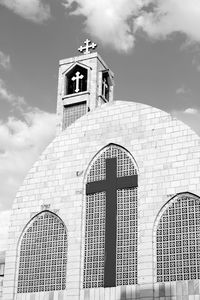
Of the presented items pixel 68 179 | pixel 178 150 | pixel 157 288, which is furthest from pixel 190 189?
pixel 68 179

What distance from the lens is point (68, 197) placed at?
3512 centimetres

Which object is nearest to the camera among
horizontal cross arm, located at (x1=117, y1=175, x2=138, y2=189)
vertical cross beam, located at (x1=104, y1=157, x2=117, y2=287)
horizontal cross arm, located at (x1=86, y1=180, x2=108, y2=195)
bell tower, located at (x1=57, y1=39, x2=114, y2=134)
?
vertical cross beam, located at (x1=104, y1=157, x2=117, y2=287)

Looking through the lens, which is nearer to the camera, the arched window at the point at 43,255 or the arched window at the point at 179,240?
the arched window at the point at 179,240

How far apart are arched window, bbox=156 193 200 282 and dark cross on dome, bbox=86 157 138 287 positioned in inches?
99.9

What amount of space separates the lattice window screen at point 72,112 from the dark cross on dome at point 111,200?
1208 centimetres

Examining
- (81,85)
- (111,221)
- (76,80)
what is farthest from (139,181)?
(76,80)

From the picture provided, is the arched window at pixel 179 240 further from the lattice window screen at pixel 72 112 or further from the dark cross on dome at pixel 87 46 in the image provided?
the dark cross on dome at pixel 87 46

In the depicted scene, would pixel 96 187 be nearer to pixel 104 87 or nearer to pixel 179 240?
pixel 179 240

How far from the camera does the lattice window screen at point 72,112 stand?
46531mm

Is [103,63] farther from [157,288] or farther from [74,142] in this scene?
[157,288]

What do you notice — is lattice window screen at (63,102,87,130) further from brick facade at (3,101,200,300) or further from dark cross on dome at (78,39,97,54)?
brick facade at (3,101,200,300)

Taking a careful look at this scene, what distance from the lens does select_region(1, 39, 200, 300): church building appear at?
102 ft

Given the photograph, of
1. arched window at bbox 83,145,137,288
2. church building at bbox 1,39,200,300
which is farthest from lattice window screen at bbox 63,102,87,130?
arched window at bbox 83,145,137,288

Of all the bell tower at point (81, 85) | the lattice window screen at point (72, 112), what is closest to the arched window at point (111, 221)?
the lattice window screen at point (72, 112)
